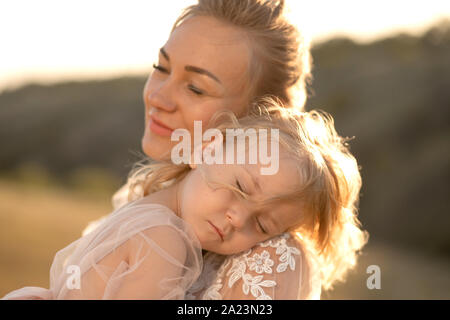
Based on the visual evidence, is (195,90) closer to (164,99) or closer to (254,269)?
(164,99)

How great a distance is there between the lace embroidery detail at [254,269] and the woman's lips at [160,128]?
33.9 inches

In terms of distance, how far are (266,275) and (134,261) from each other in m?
0.52

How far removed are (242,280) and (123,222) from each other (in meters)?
0.56

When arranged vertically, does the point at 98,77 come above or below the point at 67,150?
above

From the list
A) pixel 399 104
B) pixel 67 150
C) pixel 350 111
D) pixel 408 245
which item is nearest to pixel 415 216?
pixel 408 245

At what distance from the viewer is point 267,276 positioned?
2.11 m

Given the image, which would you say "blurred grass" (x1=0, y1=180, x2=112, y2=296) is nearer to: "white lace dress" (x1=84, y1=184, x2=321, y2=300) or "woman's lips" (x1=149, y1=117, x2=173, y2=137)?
"woman's lips" (x1=149, y1=117, x2=173, y2=137)

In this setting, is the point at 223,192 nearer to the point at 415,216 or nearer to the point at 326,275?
the point at 326,275

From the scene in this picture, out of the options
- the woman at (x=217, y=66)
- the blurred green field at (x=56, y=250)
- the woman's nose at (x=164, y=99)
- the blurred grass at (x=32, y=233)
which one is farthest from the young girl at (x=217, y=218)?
the blurred grass at (x=32, y=233)

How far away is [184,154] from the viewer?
2773 millimetres

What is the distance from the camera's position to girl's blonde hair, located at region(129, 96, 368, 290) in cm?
241

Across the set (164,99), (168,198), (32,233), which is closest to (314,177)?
(168,198)

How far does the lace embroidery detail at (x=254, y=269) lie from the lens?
2.10m

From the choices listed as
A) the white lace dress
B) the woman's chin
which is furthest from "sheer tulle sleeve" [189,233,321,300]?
the woman's chin
